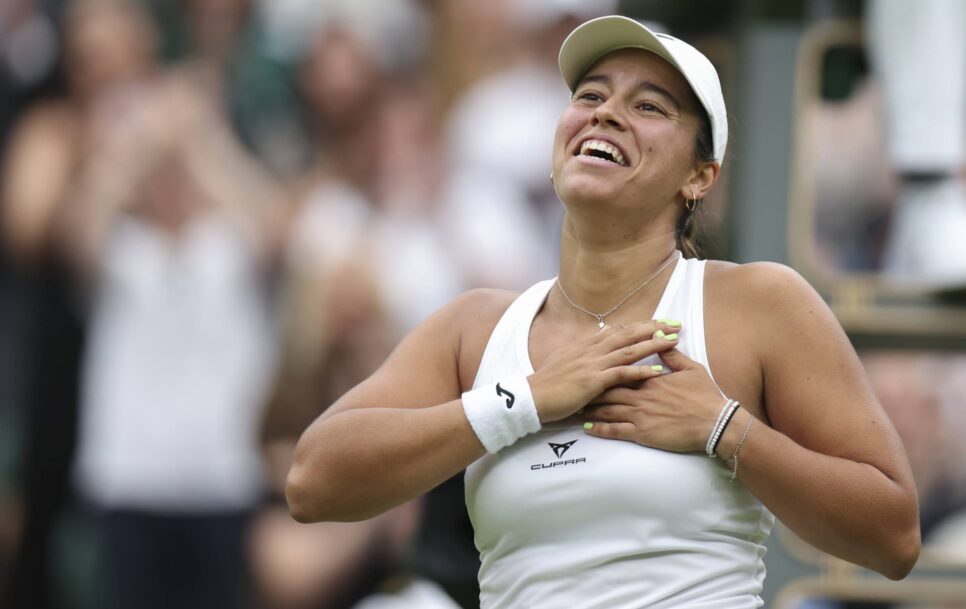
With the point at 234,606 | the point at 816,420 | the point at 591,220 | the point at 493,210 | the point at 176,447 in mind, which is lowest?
the point at 234,606

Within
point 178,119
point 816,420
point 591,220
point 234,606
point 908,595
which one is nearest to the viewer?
point 816,420

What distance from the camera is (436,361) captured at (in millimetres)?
2557

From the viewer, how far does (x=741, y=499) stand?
2.32m

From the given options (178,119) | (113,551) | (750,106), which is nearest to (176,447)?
→ (113,551)

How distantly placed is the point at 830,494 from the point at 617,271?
509 mm

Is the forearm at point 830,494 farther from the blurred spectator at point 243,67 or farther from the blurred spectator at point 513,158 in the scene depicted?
the blurred spectator at point 243,67

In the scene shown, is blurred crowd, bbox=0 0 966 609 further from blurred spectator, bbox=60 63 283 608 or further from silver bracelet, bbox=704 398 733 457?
silver bracelet, bbox=704 398 733 457

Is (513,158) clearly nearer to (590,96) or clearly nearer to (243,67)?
(243,67)

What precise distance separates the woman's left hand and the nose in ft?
1.21

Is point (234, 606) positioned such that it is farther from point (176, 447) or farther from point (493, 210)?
point (493, 210)

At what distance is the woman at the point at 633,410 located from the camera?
224cm

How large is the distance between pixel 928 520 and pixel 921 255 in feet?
2.52

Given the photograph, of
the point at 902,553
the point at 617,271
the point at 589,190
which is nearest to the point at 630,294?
the point at 617,271

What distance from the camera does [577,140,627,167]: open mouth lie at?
2436 mm
